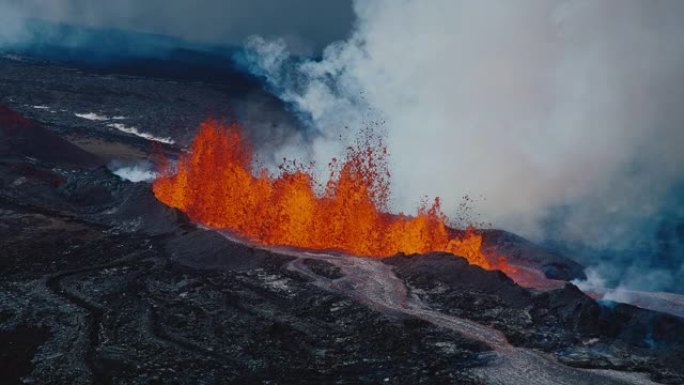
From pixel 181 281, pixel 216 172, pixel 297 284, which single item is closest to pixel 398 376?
pixel 297 284

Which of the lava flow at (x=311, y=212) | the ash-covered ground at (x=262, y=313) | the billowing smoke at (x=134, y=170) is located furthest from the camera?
the billowing smoke at (x=134, y=170)

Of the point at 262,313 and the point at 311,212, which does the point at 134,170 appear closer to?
the point at 311,212

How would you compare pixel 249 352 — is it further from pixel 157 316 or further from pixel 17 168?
pixel 17 168

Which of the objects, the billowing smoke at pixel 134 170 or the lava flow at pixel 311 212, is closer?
the lava flow at pixel 311 212

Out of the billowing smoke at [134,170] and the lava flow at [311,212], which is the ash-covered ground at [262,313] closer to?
the lava flow at [311,212]

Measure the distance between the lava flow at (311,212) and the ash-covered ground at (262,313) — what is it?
3.66m

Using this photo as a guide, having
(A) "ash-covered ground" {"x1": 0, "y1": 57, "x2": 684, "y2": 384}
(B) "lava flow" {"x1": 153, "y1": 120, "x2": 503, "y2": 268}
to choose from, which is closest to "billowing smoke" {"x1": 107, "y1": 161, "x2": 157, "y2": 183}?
(B) "lava flow" {"x1": 153, "y1": 120, "x2": 503, "y2": 268}

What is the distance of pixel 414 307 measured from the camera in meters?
25.8

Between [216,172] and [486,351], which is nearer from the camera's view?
[486,351]

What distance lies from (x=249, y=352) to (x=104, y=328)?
17.2 ft

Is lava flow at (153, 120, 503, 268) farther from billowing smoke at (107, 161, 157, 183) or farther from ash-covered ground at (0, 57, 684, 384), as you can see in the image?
billowing smoke at (107, 161, 157, 183)

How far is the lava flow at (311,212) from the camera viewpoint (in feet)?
123

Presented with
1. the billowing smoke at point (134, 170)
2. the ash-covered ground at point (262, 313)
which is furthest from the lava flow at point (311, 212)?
the billowing smoke at point (134, 170)

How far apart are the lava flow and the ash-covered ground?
12.0 feet
